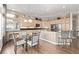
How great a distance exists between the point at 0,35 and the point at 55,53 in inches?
60.7

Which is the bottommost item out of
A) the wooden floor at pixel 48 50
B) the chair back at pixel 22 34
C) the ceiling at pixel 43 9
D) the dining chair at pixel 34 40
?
the wooden floor at pixel 48 50

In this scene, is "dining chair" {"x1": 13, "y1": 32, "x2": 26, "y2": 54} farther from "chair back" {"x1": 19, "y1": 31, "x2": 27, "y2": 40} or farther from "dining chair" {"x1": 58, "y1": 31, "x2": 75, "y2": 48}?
"dining chair" {"x1": 58, "y1": 31, "x2": 75, "y2": 48}

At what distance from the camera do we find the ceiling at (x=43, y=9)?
2906 millimetres

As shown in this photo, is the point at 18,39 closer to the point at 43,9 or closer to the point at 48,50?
the point at 48,50

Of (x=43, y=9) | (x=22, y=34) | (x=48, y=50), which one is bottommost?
(x=48, y=50)

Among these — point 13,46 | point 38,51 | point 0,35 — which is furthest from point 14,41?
point 38,51

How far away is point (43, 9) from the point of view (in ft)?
9.69

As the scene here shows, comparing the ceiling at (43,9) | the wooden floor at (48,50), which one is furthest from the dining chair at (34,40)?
the ceiling at (43,9)

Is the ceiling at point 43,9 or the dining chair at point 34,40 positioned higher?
the ceiling at point 43,9

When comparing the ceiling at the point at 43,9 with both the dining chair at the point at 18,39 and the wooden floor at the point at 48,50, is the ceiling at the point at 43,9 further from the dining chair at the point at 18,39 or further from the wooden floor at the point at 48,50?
the wooden floor at the point at 48,50

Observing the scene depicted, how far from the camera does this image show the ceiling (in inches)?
114

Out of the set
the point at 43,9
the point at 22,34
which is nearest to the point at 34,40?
the point at 22,34

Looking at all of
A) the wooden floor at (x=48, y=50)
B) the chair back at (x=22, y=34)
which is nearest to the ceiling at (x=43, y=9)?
the chair back at (x=22, y=34)

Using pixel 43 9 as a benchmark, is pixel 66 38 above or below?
below
